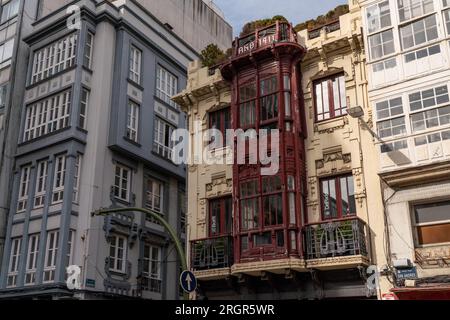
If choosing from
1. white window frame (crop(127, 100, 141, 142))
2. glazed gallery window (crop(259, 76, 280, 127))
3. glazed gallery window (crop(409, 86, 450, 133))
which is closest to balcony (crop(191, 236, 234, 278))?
glazed gallery window (crop(259, 76, 280, 127))

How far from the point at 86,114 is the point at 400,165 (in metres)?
16.6

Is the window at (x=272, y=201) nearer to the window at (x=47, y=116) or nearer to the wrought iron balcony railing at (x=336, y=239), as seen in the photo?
the wrought iron balcony railing at (x=336, y=239)

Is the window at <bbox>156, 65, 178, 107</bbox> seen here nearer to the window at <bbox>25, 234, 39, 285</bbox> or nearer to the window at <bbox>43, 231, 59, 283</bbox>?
the window at <bbox>43, 231, 59, 283</bbox>

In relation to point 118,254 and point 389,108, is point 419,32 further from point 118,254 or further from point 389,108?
point 118,254

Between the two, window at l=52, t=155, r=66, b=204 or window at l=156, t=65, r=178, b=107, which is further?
window at l=156, t=65, r=178, b=107

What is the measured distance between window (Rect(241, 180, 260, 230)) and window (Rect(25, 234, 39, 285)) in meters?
11.4

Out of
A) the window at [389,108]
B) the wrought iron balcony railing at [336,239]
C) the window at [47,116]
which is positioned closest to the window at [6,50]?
the window at [47,116]

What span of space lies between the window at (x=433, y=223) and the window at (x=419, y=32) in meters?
5.18

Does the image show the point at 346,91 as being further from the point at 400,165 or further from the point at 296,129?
the point at 400,165

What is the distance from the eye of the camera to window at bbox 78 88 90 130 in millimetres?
26594

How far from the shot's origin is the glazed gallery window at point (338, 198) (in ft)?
57.7

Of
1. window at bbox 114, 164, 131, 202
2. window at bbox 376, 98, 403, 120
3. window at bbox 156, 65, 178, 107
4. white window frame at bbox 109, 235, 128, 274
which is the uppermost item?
window at bbox 156, 65, 178, 107

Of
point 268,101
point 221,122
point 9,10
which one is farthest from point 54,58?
point 268,101

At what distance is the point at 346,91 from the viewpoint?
1864 centimetres
